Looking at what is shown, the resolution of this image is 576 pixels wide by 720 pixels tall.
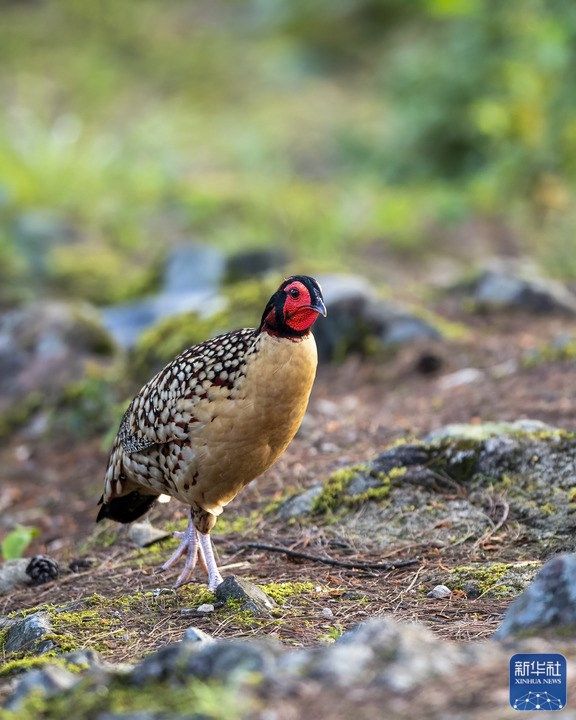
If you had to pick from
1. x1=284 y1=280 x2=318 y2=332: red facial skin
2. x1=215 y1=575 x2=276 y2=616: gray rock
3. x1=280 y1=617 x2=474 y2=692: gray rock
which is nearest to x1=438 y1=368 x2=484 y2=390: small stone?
x1=284 y1=280 x2=318 y2=332: red facial skin

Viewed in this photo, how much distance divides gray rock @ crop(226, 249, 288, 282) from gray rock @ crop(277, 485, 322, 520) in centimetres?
462

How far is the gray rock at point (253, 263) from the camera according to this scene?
9.84 meters

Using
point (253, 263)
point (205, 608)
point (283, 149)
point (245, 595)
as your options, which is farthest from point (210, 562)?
point (283, 149)

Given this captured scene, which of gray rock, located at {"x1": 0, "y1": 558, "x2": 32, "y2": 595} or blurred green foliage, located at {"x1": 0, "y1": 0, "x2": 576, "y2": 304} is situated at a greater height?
blurred green foliage, located at {"x1": 0, "y1": 0, "x2": 576, "y2": 304}

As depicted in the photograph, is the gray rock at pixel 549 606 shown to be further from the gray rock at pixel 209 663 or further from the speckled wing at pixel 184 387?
the speckled wing at pixel 184 387

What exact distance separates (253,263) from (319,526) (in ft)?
16.6

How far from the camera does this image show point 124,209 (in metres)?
12.6

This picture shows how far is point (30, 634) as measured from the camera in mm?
4121

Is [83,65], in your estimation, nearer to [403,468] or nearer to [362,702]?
[403,468]

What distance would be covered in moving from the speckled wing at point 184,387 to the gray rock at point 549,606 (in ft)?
4.90

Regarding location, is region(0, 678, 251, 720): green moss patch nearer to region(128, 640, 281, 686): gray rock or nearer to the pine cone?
region(128, 640, 281, 686): gray rock

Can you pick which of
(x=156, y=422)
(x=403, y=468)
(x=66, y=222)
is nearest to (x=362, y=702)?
(x=156, y=422)

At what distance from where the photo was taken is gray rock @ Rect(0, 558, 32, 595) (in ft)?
16.7

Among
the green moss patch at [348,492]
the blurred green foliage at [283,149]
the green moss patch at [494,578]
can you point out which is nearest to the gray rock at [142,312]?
the blurred green foliage at [283,149]
